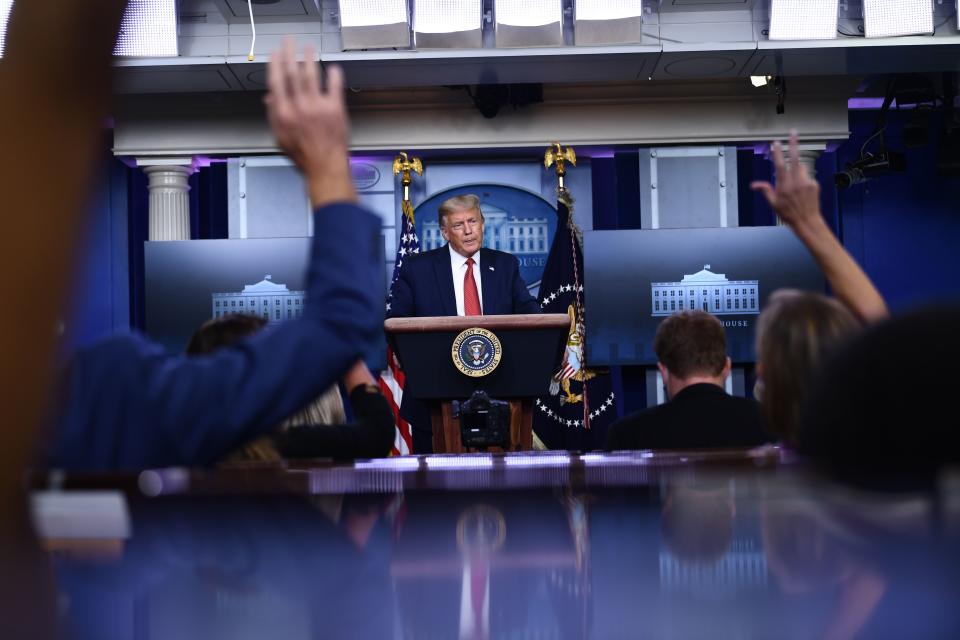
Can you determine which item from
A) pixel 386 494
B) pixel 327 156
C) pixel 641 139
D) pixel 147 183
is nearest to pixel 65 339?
pixel 386 494

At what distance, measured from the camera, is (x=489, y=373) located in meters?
3.49

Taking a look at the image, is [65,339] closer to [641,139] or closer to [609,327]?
[609,327]

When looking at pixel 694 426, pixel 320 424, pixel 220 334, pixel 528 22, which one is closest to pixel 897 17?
pixel 528 22

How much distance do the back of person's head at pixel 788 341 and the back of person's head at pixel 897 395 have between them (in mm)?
529

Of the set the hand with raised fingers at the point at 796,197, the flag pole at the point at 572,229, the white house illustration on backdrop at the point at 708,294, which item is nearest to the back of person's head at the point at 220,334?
the hand with raised fingers at the point at 796,197

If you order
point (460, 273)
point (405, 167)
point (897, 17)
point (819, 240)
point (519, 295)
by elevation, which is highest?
point (897, 17)

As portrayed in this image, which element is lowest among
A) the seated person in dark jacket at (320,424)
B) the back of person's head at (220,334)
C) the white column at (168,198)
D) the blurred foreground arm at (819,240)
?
Result: the seated person in dark jacket at (320,424)

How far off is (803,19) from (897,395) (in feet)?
18.7

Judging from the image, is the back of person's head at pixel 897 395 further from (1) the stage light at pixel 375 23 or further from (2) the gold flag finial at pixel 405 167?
(2) the gold flag finial at pixel 405 167

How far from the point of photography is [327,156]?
65 cm

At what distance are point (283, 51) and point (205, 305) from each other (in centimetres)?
587

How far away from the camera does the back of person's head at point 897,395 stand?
1.17ft

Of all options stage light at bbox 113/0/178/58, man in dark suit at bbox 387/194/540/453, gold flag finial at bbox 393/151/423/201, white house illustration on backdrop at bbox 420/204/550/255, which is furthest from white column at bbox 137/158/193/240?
man in dark suit at bbox 387/194/540/453

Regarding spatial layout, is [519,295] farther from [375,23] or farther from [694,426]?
[694,426]
